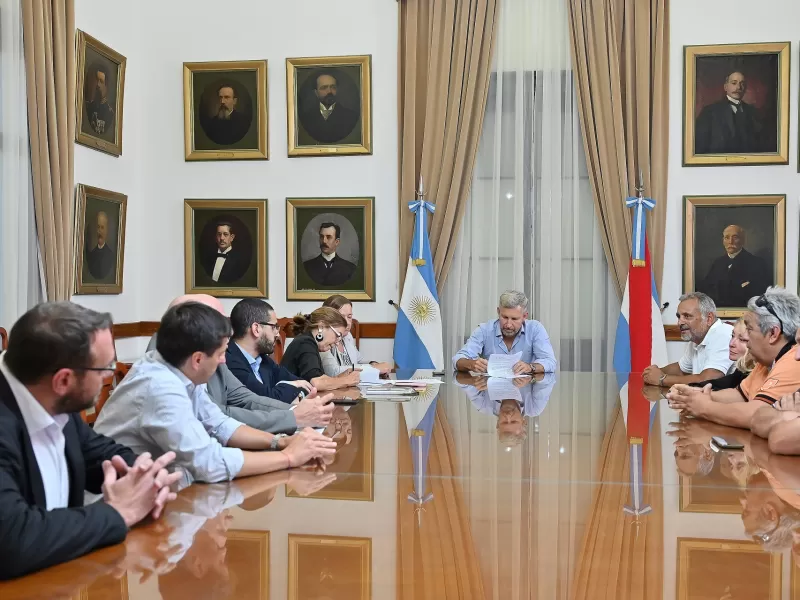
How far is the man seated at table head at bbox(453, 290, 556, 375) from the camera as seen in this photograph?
7645 mm

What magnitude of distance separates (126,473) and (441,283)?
24.3 feet

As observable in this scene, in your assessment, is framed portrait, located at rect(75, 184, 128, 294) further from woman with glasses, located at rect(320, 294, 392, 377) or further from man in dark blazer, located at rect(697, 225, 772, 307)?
man in dark blazer, located at rect(697, 225, 772, 307)

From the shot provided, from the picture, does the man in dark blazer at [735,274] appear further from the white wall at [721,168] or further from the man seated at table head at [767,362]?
the man seated at table head at [767,362]

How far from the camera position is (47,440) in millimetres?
2449

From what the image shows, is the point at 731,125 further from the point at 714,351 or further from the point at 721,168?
the point at 714,351

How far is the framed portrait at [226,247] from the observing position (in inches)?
408

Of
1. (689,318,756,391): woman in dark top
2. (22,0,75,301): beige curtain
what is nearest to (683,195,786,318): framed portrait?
(689,318,756,391): woman in dark top

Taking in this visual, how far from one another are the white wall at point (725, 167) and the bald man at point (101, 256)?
6.15 metres

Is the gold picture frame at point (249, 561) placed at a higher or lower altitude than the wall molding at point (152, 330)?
higher

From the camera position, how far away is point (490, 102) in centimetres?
1008

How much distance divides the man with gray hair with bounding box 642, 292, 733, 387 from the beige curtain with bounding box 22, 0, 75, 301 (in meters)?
5.38

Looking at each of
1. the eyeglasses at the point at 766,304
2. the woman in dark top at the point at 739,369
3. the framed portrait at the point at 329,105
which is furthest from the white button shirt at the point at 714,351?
the framed portrait at the point at 329,105

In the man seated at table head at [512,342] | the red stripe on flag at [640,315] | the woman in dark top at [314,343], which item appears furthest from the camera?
the red stripe on flag at [640,315]

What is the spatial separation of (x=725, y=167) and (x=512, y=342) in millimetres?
3490
